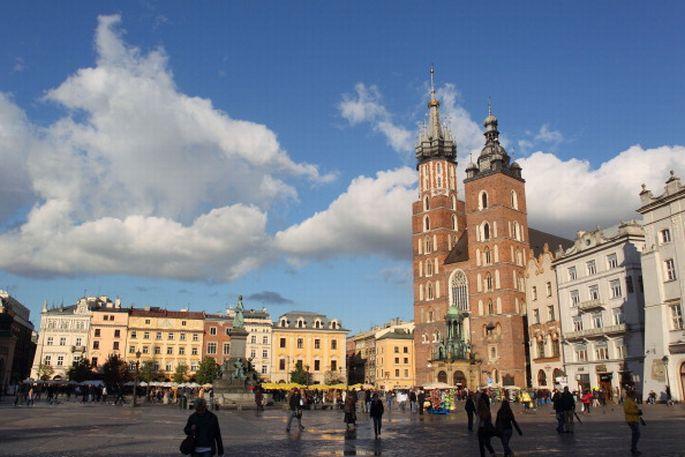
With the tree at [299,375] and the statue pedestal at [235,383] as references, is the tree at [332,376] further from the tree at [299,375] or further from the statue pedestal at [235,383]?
the statue pedestal at [235,383]

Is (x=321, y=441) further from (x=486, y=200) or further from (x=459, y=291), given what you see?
(x=459, y=291)

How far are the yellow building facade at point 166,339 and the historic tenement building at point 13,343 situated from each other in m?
16.6

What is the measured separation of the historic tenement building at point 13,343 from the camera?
8344 centimetres

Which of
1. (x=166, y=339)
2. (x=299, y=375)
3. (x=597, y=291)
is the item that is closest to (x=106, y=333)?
(x=166, y=339)

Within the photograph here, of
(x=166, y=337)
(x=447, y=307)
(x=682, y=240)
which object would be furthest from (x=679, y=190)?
(x=166, y=337)

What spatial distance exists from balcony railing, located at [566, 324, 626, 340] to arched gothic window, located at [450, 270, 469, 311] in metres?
24.5

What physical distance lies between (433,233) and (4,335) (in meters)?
61.2

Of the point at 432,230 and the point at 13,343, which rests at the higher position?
the point at 432,230

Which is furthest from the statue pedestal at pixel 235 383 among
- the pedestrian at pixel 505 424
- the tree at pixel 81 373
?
the tree at pixel 81 373

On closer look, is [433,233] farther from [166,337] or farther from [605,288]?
[166,337]

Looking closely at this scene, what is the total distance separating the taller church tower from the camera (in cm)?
8531

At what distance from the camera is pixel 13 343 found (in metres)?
88.4

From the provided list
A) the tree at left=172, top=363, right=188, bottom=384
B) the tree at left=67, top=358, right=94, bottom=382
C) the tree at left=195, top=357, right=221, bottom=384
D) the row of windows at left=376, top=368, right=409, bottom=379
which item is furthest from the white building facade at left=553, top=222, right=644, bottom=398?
the tree at left=67, top=358, right=94, bottom=382

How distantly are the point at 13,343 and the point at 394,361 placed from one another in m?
61.2
